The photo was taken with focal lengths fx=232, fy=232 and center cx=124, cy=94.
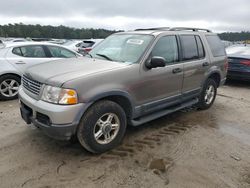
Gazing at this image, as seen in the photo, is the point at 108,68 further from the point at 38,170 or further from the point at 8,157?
the point at 8,157

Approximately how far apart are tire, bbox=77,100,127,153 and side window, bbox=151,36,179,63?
124 centimetres

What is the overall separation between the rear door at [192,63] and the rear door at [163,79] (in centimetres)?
20

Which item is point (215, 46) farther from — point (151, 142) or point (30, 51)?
point (30, 51)

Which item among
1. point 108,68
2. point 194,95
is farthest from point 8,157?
point 194,95

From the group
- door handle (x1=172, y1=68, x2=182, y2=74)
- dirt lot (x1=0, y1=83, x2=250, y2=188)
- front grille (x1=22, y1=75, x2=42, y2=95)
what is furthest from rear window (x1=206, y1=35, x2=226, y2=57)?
front grille (x1=22, y1=75, x2=42, y2=95)

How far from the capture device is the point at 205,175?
2973mm

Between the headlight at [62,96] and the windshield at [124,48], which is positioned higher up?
the windshield at [124,48]

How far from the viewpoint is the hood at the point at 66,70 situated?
306 cm

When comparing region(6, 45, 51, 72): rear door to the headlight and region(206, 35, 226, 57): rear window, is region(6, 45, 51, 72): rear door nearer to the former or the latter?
the headlight

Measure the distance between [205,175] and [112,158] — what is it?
1262mm

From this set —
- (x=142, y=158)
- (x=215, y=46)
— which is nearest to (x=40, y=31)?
(x=215, y=46)

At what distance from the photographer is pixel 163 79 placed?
4.00 meters

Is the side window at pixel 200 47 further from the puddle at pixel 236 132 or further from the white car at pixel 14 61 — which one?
the white car at pixel 14 61

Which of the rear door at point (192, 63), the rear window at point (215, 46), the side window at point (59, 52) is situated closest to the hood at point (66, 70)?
the rear door at point (192, 63)
